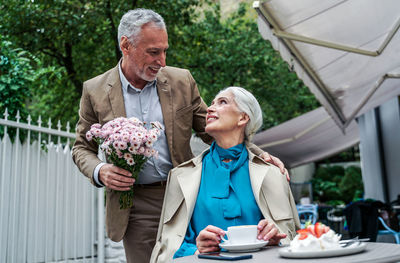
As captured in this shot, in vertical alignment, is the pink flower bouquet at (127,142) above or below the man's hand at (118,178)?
above

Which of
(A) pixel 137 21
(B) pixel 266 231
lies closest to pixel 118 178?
(B) pixel 266 231

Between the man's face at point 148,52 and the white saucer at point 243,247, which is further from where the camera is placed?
the man's face at point 148,52

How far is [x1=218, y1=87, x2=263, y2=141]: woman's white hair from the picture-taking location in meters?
2.45

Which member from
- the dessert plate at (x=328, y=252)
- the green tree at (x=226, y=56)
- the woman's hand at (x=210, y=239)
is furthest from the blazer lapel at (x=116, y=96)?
the green tree at (x=226, y=56)

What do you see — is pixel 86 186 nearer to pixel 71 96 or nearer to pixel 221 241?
pixel 221 241

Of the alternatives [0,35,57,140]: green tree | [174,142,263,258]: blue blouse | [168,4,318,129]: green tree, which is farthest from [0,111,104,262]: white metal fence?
[168,4,318,129]: green tree

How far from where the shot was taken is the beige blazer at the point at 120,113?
2.58 m

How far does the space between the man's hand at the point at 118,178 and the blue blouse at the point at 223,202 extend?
1.15ft

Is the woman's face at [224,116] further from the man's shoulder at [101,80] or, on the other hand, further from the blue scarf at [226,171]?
the man's shoulder at [101,80]

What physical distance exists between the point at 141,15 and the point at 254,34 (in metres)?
11.7

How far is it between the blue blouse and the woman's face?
0.19 m

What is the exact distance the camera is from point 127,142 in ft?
7.06

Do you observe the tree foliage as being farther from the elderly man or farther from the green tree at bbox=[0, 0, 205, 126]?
the elderly man

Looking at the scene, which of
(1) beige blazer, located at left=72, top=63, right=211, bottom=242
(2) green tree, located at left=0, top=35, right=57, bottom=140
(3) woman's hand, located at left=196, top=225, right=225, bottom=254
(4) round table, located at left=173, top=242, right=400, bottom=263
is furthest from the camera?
(2) green tree, located at left=0, top=35, right=57, bottom=140
